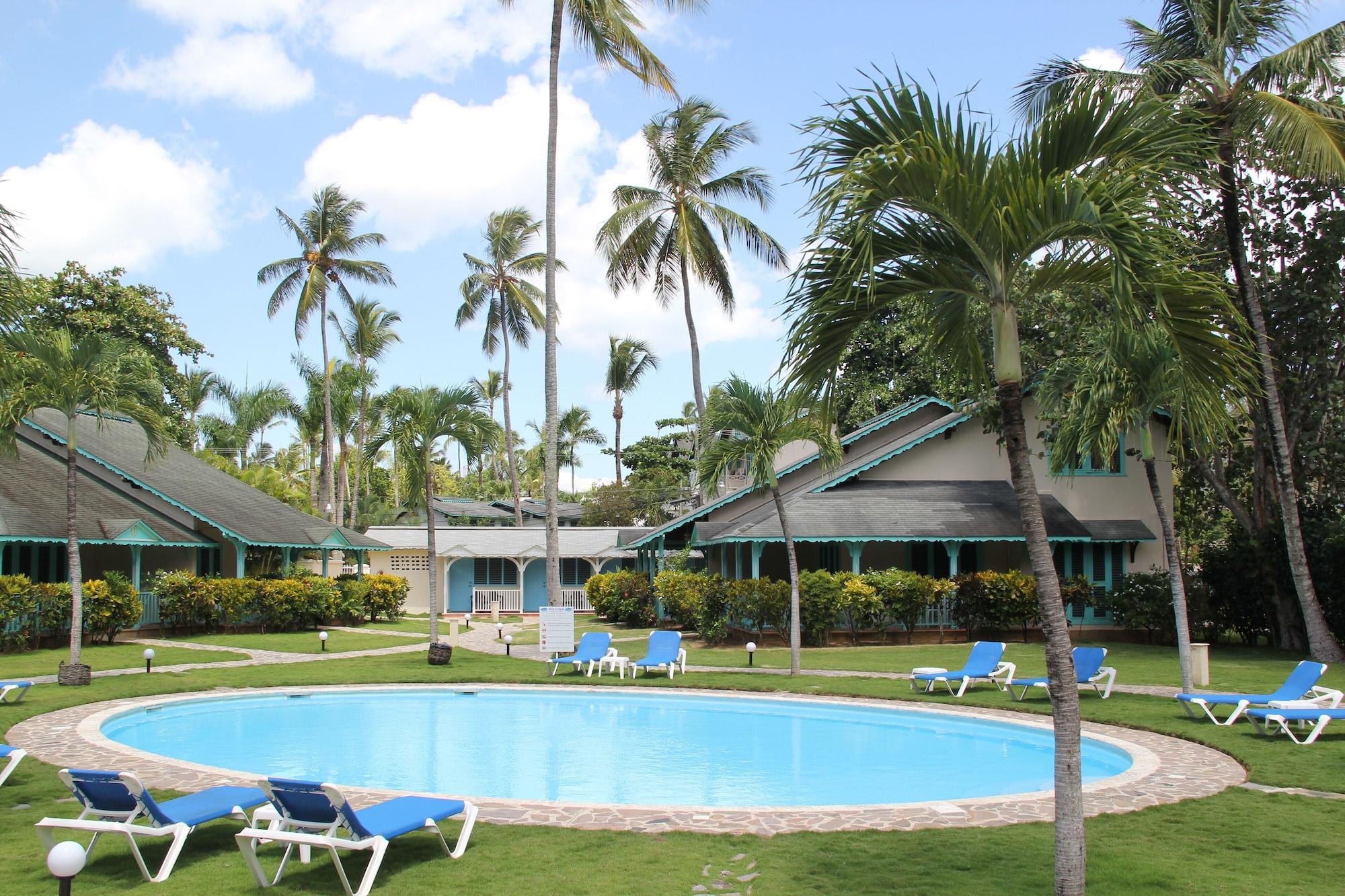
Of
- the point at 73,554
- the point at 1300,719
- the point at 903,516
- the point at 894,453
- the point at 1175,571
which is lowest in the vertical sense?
the point at 1300,719

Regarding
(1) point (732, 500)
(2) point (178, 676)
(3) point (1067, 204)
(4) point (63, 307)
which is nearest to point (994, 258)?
(3) point (1067, 204)

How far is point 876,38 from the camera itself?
6512 mm

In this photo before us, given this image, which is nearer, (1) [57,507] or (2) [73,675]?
(2) [73,675]

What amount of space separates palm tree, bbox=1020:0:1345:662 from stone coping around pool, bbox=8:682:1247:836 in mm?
8335

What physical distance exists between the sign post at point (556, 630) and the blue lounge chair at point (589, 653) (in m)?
0.21

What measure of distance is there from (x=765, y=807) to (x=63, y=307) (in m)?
41.3

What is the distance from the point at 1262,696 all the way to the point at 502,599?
110ft

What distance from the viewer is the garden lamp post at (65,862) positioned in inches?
177

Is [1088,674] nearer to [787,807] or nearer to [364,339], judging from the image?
[787,807]

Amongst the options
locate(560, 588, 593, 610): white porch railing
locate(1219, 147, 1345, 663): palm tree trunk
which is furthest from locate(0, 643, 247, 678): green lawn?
locate(1219, 147, 1345, 663): palm tree trunk

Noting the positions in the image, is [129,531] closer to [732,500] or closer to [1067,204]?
[732,500]

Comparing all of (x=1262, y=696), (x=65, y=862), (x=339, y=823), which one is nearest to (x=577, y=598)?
(x=1262, y=696)

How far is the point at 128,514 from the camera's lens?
88.2ft

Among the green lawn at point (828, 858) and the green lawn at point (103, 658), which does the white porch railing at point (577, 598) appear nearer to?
the green lawn at point (103, 658)
